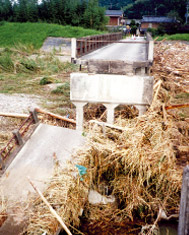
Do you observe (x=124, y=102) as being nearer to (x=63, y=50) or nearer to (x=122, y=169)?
(x=122, y=169)

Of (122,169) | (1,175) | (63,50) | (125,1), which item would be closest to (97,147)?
(122,169)

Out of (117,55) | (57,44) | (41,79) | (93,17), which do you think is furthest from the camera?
(93,17)

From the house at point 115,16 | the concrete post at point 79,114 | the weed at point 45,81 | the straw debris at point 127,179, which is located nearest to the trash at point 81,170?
the straw debris at point 127,179

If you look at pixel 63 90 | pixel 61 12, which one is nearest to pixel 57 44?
pixel 61 12

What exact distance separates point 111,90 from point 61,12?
31.2 meters

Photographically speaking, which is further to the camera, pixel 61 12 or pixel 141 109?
pixel 61 12

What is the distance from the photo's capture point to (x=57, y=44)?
86.3ft

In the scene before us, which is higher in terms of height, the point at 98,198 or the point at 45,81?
the point at 45,81

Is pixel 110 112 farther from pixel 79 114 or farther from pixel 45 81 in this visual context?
pixel 45 81

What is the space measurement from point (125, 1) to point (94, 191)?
247 feet

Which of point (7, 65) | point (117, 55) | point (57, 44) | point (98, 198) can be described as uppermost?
point (57, 44)

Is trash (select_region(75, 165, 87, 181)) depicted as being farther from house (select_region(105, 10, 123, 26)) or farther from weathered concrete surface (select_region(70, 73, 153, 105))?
house (select_region(105, 10, 123, 26))

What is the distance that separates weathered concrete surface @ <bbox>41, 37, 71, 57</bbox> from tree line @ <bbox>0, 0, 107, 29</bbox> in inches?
278

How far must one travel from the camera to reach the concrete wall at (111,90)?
20.1 ft
